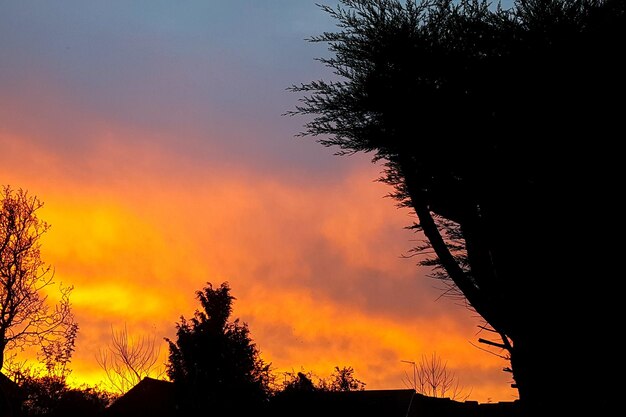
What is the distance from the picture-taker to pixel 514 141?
435 inches

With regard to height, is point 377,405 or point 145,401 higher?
point 145,401

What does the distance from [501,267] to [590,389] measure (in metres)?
2.18

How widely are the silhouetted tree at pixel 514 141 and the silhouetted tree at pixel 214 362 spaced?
22.9 m

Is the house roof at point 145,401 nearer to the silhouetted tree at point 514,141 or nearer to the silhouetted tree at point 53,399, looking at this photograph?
the silhouetted tree at point 53,399

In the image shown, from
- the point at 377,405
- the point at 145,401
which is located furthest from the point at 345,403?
the point at 145,401

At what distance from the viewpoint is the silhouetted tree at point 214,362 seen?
33125mm

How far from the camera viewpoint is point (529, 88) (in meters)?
11.0

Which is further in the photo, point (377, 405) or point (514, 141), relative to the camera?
point (377, 405)

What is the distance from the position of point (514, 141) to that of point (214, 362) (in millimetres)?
26697

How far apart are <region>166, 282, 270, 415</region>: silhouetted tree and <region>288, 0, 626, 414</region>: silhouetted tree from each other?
75.1 ft

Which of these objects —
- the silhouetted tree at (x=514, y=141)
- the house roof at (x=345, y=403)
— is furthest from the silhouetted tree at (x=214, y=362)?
the silhouetted tree at (x=514, y=141)

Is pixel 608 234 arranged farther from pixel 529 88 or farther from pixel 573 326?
pixel 529 88

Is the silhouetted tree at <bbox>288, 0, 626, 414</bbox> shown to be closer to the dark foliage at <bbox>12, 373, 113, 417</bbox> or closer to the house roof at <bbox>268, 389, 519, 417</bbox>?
the house roof at <bbox>268, 389, 519, 417</bbox>

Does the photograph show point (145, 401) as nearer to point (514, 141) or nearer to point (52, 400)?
point (52, 400)
